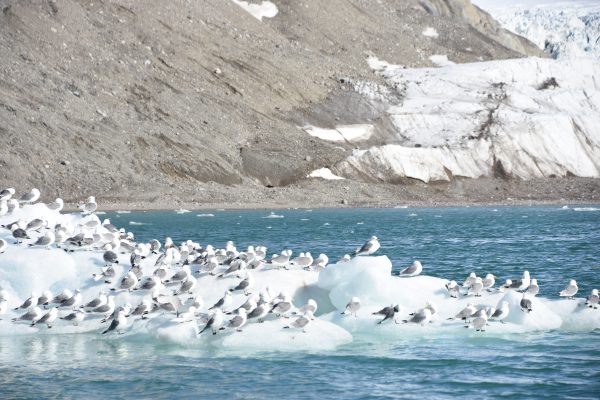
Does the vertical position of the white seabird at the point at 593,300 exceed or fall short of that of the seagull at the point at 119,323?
it exceeds it

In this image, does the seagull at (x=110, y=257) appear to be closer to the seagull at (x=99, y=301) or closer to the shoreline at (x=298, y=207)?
the seagull at (x=99, y=301)

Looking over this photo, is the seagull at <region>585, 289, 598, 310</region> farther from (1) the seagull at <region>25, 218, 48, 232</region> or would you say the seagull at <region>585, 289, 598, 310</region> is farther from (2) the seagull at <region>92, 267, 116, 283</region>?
(1) the seagull at <region>25, 218, 48, 232</region>

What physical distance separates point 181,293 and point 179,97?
67.7 metres

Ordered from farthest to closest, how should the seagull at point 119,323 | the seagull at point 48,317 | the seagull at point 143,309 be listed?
the seagull at point 48,317 → the seagull at point 143,309 → the seagull at point 119,323

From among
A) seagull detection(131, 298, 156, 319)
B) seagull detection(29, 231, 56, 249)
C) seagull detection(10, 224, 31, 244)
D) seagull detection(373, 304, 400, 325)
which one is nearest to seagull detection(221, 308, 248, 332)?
seagull detection(131, 298, 156, 319)

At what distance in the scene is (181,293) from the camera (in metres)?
23.3

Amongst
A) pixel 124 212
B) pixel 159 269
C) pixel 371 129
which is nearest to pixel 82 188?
pixel 124 212

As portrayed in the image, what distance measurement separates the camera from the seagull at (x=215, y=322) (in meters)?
20.7

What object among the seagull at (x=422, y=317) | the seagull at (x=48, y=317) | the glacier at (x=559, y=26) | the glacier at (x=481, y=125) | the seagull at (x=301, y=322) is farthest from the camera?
the glacier at (x=559, y=26)

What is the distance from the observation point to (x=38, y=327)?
2291cm

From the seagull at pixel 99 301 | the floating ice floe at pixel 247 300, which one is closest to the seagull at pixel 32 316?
the floating ice floe at pixel 247 300

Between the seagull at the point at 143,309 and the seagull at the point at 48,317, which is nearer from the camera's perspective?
the seagull at the point at 143,309

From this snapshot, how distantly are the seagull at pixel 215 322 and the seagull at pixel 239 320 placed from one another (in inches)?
9.2

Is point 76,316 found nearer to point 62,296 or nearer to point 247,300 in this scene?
point 62,296
